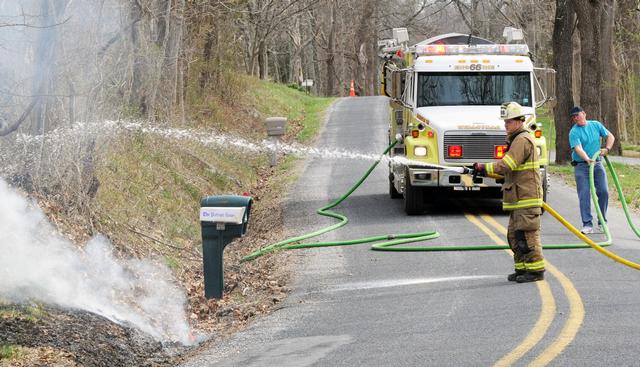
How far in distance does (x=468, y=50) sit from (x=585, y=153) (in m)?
3.32

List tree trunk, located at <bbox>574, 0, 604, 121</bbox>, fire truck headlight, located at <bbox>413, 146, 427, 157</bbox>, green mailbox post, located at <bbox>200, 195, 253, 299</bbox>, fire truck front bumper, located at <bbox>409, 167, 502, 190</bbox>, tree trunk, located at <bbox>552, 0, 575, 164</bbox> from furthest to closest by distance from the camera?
1. tree trunk, located at <bbox>552, 0, 575, 164</bbox>
2. tree trunk, located at <bbox>574, 0, 604, 121</bbox>
3. fire truck headlight, located at <bbox>413, 146, 427, 157</bbox>
4. fire truck front bumper, located at <bbox>409, 167, 502, 190</bbox>
5. green mailbox post, located at <bbox>200, 195, 253, 299</bbox>

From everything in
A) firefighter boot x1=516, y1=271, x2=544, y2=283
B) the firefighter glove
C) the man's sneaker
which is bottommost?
the man's sneaker

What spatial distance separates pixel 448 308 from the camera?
9227 millimetres

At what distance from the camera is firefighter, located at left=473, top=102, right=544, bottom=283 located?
1034 cm

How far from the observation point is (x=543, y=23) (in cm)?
5406

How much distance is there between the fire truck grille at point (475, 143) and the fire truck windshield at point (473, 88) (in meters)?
1.01

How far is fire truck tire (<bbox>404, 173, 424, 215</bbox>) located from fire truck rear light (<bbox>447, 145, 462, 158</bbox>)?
874 mm

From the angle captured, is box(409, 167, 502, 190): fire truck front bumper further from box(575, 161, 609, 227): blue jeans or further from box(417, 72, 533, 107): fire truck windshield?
box(575, 161, 609, 227): blue jeans

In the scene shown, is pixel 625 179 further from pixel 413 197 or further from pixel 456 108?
pixel 413 197

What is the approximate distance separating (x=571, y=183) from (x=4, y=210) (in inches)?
555

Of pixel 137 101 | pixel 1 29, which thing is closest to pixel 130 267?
pixel 1 29

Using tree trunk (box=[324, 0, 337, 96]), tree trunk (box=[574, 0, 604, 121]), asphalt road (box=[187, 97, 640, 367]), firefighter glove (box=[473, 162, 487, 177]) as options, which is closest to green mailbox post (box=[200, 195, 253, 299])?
asphalt road (box=[187, 97, 640, 367])

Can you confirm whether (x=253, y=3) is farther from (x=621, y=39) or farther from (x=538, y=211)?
(x=538, y=211)

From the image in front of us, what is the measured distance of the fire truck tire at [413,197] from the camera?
16.2 meters
